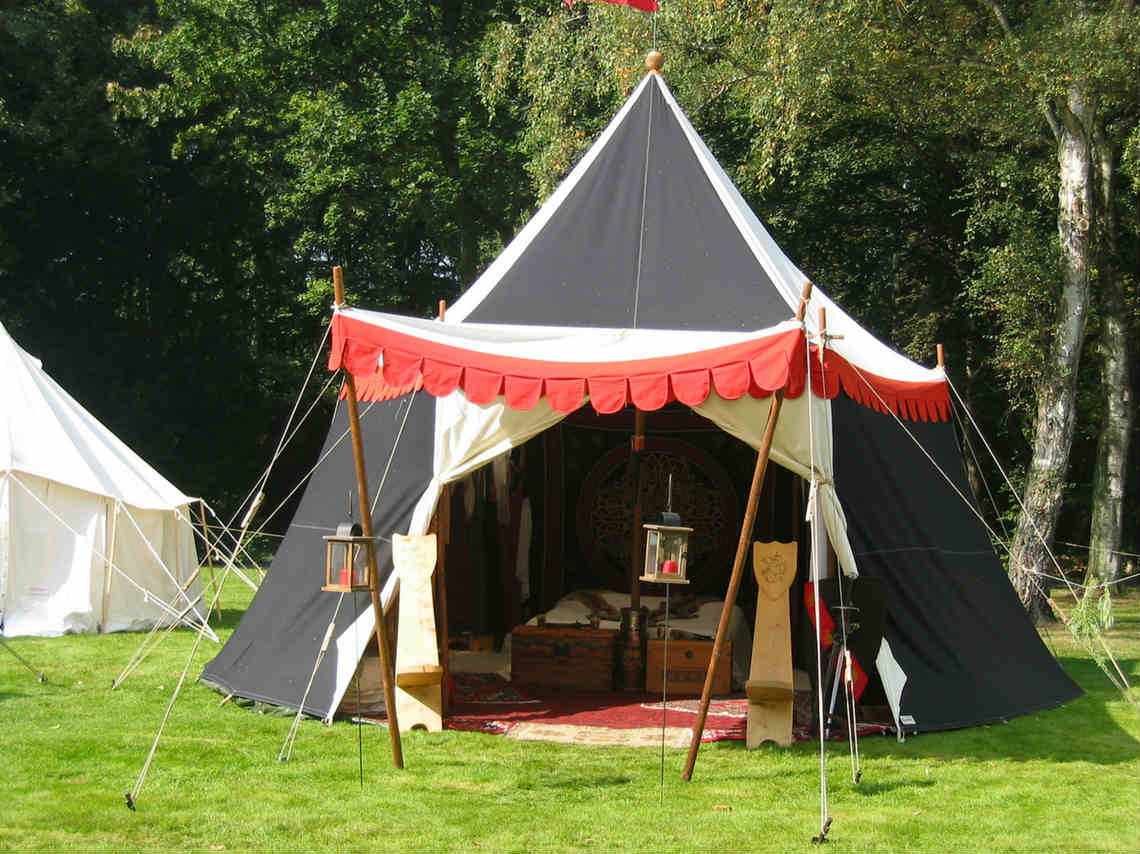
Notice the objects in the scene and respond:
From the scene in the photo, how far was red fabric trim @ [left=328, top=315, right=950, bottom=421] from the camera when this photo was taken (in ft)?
14.6

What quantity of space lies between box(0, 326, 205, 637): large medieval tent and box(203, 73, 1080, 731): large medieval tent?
273 cm

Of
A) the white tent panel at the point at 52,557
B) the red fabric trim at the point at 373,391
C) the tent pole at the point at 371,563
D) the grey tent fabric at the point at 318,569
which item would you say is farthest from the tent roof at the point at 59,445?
the tent pole at the point at 371,563

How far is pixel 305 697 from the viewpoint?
219 inches

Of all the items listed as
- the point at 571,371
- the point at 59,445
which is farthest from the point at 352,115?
the point at 571,371

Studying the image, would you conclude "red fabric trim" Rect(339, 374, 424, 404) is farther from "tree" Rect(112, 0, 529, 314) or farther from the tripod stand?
"tree" Rect(112, 0, 529, 314)

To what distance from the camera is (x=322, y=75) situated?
16875 millimetres

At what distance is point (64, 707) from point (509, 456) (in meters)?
2.97

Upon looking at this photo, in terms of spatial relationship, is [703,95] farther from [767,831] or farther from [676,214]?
[767,831]

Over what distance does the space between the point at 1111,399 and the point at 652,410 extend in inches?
315

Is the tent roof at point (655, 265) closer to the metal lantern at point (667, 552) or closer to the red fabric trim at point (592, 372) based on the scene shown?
the red fabric trim at point (592, 372)

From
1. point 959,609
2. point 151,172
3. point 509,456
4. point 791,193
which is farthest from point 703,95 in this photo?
point 151,172

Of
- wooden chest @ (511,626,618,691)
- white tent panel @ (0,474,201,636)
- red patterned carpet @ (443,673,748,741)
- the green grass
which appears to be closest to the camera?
the green grass

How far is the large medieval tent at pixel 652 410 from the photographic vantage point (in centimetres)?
482

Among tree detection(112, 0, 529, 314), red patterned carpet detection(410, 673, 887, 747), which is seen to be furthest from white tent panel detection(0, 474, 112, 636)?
tree detection(112, 0, 529, 314)
